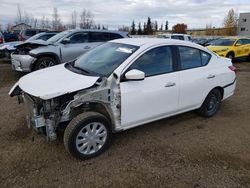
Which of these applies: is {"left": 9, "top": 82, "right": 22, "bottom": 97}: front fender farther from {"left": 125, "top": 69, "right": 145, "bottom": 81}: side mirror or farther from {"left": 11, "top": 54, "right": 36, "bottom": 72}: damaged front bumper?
{"left": 11, "top": 54, "right": 36, "bottom": 72}: damaged front bumper

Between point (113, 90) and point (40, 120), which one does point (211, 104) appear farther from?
point (40, 120)

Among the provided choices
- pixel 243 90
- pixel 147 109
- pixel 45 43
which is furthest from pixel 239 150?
pixel 45 43

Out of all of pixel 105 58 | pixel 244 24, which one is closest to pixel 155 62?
pixel 105 58

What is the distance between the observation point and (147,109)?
361cm

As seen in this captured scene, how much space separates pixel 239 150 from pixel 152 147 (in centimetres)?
138

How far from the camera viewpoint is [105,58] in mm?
3863

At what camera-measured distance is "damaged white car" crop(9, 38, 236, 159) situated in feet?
10.1

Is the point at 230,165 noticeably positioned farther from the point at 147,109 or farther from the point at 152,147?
the point at 147,109

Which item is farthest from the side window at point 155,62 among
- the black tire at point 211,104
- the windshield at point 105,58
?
the black tire at point 211,104

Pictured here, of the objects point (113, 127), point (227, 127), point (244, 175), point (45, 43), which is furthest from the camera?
point (45, 43)

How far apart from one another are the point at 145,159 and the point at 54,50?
19.1ft

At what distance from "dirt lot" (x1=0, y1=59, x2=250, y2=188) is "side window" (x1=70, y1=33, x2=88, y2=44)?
Result: 4.47 m

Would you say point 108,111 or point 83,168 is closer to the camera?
point 83,168

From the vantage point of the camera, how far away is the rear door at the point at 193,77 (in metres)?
4.04
